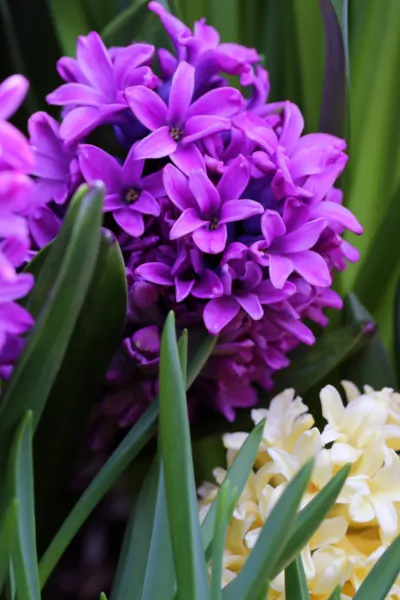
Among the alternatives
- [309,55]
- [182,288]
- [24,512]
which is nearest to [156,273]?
[182,288]

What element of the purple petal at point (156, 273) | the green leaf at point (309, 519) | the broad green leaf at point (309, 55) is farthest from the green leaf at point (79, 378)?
the broad green leaf at point (309, 55)

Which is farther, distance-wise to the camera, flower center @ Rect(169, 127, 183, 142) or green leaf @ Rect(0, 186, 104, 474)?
flower center @ Rect(169, 127, 183, 142)

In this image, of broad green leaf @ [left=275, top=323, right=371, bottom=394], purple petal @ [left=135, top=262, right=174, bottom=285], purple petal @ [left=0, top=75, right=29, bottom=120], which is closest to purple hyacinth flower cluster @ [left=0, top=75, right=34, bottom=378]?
Answer: purple petal @ [left=0, top=75, right=29, bottom=120]

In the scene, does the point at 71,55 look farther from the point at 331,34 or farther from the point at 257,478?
the point at 257,478

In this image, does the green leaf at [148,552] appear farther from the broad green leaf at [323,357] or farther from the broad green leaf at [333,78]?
the broad green leaf at [333,78]

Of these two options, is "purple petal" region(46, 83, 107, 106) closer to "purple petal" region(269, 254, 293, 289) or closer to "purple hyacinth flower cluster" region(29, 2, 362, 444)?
"purple hyacinth flower cluster" region(29, 2, 362, 444)

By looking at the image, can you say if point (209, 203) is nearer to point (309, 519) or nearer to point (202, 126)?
point (202, 126)
